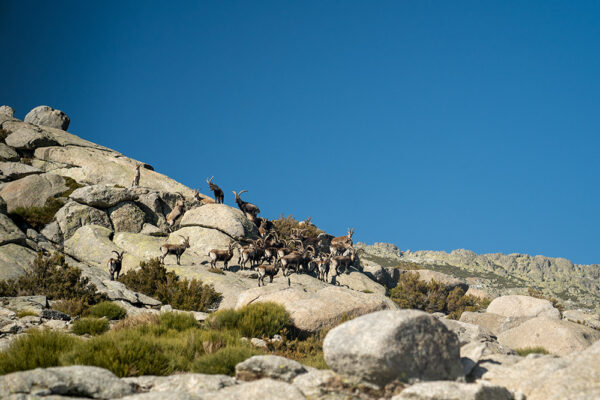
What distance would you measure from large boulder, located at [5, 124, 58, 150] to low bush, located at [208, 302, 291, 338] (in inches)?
1320

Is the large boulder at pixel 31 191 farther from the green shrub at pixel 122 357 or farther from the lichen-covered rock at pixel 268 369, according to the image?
the lichen-covered rock at pixel 268 369

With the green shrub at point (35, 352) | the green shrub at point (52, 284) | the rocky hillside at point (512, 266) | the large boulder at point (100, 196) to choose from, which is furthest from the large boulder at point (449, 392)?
the rocky hillside at point (512, 266)

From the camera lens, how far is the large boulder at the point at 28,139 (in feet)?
130

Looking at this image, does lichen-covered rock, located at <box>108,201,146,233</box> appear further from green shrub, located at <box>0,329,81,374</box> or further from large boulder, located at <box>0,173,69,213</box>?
green shrub, located at <box>0,329,81,374</box>

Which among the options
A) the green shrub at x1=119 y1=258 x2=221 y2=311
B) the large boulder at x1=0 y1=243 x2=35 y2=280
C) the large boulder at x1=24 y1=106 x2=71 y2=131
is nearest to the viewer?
the large boulder at x1=0 y1=243 x2=35 y2=280

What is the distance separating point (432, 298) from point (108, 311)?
79.9 feet

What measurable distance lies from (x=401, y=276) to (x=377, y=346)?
32554 mm

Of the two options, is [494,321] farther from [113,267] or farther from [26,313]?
[26,313]

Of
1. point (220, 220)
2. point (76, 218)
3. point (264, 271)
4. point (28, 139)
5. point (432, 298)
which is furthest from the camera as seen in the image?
point (28, 139)

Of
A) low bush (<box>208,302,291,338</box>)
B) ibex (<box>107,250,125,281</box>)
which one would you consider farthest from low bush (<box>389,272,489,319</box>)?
ibex (<box>107,250,125,281</box>)

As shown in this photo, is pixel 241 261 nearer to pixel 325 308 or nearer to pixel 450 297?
pixel 325 308

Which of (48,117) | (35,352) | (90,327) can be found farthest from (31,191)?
(48,117)

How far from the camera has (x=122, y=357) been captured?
9.19m

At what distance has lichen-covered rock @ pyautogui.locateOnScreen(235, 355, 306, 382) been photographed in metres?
7.68
